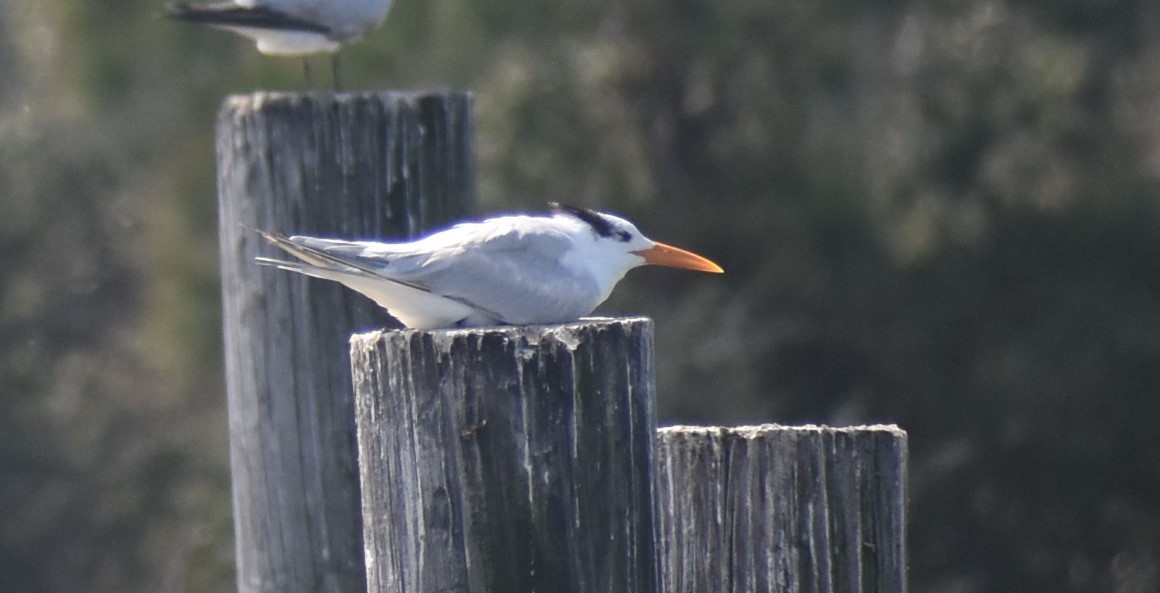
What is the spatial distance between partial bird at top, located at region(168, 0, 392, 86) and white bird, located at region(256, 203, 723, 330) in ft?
10.3

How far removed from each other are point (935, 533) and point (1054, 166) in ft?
7.89

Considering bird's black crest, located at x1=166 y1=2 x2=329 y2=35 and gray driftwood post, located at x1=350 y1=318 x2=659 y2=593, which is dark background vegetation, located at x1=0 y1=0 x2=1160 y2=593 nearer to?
bird's black crest, located at x1=166 y1=2 x2=329 y2=35

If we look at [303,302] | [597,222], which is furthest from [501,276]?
[597,222]

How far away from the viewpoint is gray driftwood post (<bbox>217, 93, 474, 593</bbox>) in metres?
3.59

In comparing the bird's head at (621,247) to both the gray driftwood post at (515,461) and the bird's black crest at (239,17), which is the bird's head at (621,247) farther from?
the bird's black crest at (239,17)

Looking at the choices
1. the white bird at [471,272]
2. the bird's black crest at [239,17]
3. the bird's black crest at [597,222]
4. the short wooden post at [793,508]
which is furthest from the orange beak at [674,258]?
the bird's black crest at [239,17]

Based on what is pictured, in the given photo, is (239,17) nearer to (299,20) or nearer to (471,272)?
(299,20)

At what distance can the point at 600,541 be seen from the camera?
2469mm

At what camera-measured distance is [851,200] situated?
10773 millimetres

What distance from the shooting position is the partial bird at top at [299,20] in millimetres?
6914

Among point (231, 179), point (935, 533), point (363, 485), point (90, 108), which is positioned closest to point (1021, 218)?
point (935, 533)

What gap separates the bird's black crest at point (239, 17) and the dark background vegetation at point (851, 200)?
3171 millimetres

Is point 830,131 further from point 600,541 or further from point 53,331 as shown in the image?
point 600,541

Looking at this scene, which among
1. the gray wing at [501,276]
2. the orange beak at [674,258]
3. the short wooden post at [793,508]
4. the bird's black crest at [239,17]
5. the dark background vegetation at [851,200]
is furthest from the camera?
the dark background vegetation at [851,200]
